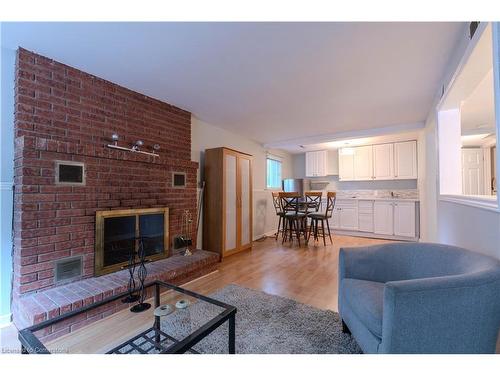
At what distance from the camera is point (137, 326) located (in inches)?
69.9

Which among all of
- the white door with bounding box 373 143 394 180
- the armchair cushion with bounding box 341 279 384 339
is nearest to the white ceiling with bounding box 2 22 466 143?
the armchair cushion with bounding box 341 279 384 339

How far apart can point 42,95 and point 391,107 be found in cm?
398

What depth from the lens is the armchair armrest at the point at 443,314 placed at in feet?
3.13

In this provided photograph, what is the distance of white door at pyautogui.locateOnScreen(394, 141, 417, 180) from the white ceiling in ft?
6.18

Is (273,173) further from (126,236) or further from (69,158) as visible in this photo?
(69,158)

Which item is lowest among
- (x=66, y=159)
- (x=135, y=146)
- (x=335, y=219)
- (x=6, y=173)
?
(x=335, y=219)

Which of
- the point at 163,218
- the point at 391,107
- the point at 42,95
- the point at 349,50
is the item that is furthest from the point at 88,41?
the point at 391,107

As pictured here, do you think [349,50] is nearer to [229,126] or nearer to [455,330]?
[455,330]

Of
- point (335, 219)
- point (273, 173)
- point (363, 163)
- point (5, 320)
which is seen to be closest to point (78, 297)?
point (5, 320)

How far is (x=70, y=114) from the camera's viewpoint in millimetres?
2121

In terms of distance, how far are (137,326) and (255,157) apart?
3.96 m

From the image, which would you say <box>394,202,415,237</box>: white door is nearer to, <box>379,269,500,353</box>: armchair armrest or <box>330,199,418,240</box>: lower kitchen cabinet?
<box>330,199,418,240</box>: lower kitchen cabinet

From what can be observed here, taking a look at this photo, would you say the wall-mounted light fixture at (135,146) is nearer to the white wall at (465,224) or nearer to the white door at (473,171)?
the white wall at (465,224)
